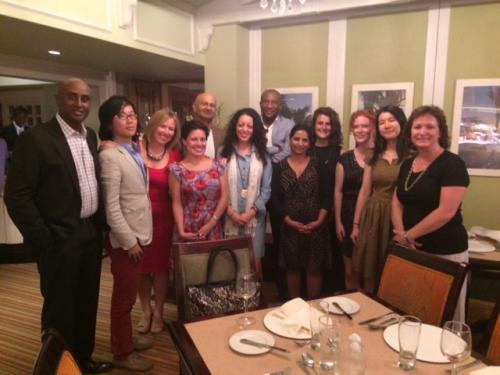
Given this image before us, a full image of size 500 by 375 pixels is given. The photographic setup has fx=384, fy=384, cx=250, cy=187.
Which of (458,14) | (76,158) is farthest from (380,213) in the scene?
(458,14)

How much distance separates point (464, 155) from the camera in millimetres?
3461

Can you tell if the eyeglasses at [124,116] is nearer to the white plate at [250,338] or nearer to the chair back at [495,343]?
the white plate at [250,338]

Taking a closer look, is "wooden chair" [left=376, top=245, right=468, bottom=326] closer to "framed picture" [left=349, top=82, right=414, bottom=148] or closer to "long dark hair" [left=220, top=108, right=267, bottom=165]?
"long dark hair" [left=220, top=108, right=267, bottom=165]

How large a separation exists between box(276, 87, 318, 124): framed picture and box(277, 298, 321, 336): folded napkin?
287cm

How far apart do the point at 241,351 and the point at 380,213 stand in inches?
60.0

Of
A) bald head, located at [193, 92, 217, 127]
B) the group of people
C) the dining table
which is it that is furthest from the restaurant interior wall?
the dining table

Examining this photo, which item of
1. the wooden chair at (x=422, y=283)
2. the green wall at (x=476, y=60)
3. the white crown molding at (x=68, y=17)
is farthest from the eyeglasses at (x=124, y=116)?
the green wall at (x=476, y=60)

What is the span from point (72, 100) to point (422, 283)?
70.8 inches

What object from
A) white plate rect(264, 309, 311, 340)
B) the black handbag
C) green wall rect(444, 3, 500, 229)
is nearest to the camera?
white plate rect(264, 309, 311, 340)

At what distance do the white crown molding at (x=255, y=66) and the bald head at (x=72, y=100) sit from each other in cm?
264

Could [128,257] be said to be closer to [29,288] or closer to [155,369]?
[155,369]

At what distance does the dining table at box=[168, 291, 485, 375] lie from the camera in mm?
1093

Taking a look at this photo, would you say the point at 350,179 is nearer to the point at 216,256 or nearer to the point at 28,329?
the point at 216,256

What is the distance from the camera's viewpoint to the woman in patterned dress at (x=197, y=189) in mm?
2439
